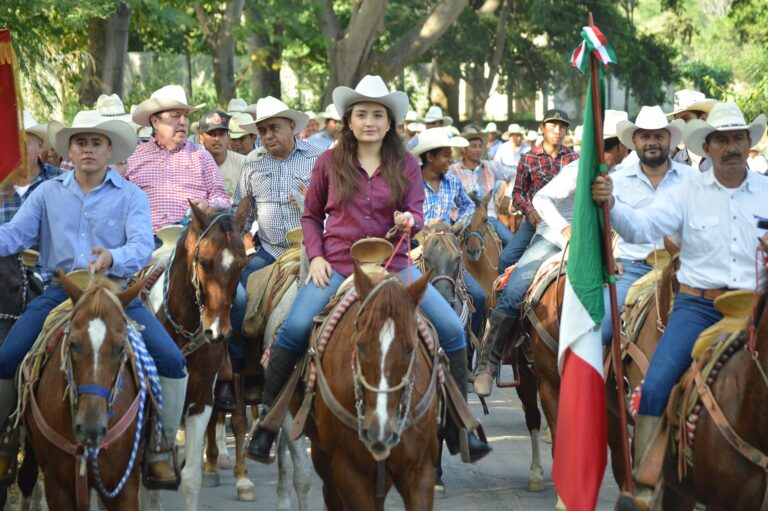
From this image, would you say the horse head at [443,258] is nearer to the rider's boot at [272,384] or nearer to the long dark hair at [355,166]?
the long dark hair at [355,166]

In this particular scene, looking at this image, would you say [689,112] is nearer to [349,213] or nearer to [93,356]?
A: [349,213]

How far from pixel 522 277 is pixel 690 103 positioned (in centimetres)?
405

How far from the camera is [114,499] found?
7.41 metres

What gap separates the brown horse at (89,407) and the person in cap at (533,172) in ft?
18.1

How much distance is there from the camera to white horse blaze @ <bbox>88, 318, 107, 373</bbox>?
7035 millimetres

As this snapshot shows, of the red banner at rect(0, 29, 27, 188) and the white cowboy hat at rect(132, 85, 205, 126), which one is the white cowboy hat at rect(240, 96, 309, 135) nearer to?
the white cowboy hat at rect(132, 85, 205, 126)

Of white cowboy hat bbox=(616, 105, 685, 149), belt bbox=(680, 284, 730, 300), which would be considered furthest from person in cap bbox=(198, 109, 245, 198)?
belt bbox=(680, 284, 730, 300)

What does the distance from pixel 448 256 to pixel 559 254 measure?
1362 mm

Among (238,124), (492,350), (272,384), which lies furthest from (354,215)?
(238,124)

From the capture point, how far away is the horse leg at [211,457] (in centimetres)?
1093

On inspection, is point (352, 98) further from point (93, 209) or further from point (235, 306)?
point (235, 306)

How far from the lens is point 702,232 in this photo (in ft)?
23.7

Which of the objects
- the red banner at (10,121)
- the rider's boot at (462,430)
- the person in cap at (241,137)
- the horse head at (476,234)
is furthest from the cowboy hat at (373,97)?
the person in cap at (241,137)

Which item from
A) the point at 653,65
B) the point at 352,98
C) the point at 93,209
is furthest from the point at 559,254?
the point at 653,65
